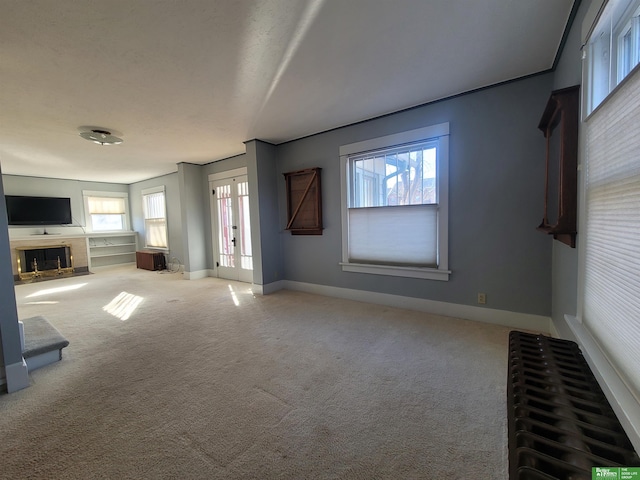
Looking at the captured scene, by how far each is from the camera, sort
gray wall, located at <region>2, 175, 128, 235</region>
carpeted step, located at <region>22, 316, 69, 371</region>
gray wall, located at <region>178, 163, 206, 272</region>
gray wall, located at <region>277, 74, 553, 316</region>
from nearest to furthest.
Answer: carpeted step, located at <region>22, 316, 69, 371</region> < gray wall, located at <region>277, 74, 553, 316</region> < gray wall, located at <region>178, 163, 206, 272</region> < gray wall, located at <region>2, 175, 128, 235</region>

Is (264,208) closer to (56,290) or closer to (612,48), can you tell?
(612,48)

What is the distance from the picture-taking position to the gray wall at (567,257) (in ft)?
→ 5.80

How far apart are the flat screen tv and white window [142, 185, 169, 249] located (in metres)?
1.75

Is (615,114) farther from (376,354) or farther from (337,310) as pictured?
(337,310)

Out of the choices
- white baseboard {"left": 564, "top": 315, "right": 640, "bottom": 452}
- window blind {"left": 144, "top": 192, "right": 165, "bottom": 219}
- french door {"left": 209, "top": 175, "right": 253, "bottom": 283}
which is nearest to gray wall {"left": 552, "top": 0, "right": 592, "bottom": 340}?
white baseboard {"left": 564, "top": 315, "right": 640, "bottom": 452}

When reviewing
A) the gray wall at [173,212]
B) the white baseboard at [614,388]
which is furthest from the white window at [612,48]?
the gray wall at [173,212]

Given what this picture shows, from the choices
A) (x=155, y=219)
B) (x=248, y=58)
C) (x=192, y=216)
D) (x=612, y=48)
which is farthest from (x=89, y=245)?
(x=612, y=48)

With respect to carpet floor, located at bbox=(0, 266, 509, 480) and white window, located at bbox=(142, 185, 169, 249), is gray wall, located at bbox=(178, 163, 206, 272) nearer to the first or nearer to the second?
white window, located at bbox=(142, 185, 169, 249)

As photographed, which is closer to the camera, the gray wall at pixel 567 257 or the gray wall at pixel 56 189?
the gray wall at pixel 567 257

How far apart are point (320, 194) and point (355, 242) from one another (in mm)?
935

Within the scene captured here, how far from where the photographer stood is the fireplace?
6.05m

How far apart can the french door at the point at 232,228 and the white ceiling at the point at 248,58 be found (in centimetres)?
170

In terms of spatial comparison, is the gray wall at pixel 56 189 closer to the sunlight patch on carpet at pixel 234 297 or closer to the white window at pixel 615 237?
the sunlight patch on carpet at pixel 234 297

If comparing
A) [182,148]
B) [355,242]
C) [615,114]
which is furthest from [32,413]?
[182,148]
